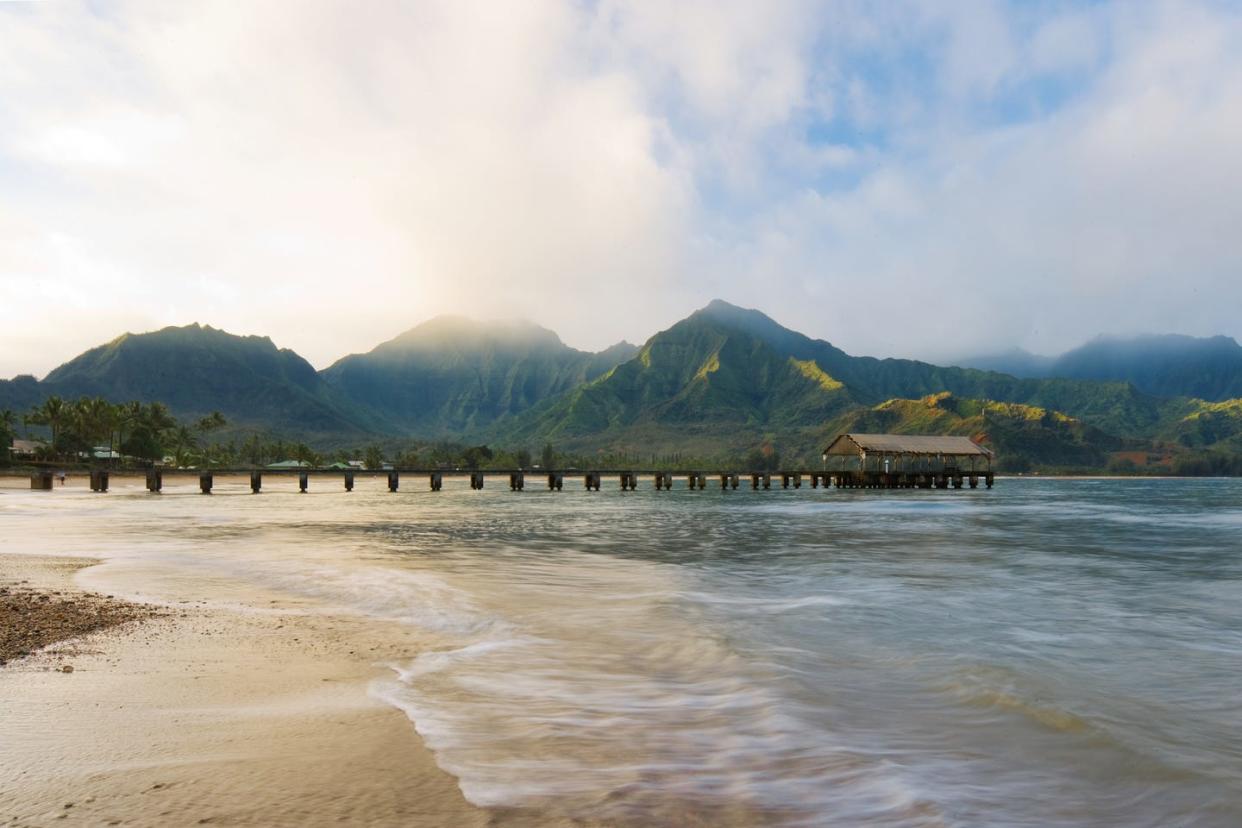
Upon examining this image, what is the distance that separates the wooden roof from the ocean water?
64.1 m

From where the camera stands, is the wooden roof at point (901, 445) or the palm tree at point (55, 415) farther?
the palm tree at point (55, 415)

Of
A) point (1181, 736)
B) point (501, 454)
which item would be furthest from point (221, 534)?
point (501, 454)

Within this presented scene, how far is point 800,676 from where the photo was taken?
10055mm

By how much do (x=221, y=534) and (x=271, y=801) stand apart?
30162 millimetres

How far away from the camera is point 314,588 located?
16.9 metres

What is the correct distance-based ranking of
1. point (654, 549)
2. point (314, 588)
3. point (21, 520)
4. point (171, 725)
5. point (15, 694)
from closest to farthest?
A: point (171, 725), point (15, 694), point (314, 588), point (654, 549), point (21, 520)

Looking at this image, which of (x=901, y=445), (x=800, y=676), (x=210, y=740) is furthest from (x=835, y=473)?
(x=210, y=740)

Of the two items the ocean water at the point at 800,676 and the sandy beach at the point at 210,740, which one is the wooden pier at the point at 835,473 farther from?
the sandy beach at the point at 210,740

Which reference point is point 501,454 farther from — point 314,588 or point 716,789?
point 716,789

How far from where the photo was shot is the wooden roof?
299 feet

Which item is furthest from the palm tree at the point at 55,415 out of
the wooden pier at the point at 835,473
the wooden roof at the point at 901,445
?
the wooden roof at the point at 901,445

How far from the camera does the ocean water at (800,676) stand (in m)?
6.04

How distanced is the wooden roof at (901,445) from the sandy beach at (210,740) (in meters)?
86.2

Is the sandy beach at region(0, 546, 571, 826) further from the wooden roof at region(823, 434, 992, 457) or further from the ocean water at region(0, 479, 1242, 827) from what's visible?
the wooden roof at region(823, 434, 992, 457)
